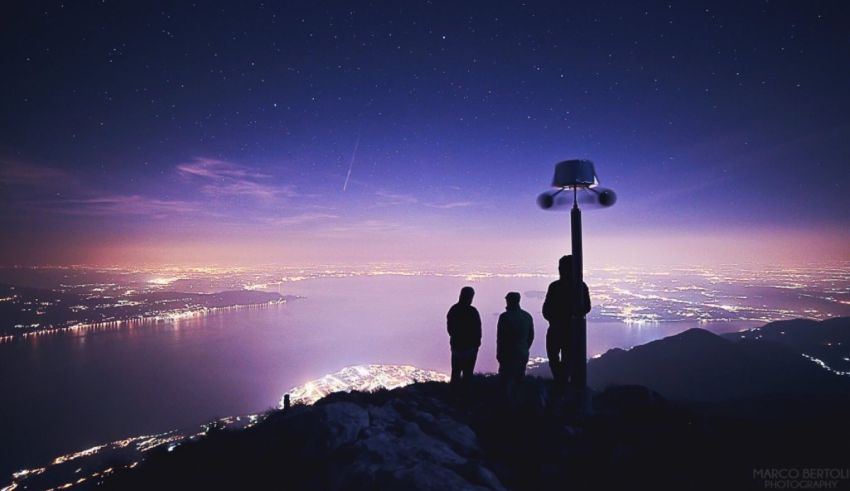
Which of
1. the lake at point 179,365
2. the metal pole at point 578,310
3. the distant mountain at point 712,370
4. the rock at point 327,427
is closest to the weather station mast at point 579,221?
the metal pole at point 578,310

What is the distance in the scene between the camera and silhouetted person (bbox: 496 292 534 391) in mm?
7984

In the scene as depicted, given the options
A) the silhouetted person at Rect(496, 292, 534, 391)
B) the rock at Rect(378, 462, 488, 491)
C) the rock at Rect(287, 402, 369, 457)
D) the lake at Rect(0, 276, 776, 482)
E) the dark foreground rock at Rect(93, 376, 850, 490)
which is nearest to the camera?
the rock at Rect(378, 462, 488, 491)

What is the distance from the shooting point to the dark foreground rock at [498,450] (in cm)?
521

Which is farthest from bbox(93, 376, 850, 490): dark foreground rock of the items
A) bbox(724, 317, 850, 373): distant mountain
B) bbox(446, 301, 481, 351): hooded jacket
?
bbox(724, 317, 850, 373): distant mountain

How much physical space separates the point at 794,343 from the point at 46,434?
742ft

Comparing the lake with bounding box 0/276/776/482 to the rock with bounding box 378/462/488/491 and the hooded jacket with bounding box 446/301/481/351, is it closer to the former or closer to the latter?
the hooded jacket with bounding box 446/301/481/351

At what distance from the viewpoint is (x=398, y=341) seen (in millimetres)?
157750

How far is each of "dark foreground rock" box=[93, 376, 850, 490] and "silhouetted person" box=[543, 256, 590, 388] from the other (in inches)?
35.3

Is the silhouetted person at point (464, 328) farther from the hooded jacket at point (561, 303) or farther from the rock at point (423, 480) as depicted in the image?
the rock at point (423, 480)

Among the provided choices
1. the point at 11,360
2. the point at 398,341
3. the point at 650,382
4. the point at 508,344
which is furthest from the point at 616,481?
the point at 11,360

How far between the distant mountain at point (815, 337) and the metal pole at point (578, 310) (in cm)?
14877

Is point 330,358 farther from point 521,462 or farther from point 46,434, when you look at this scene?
point 521,462

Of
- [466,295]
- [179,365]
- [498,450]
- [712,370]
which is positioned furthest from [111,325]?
[712,370]

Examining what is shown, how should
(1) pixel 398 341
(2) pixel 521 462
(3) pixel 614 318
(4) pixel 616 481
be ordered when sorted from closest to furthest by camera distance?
(4) pixel 616 481 < (2) pixel 521 462 < (1) pixel 398 341 < (3) pixel 614 318
